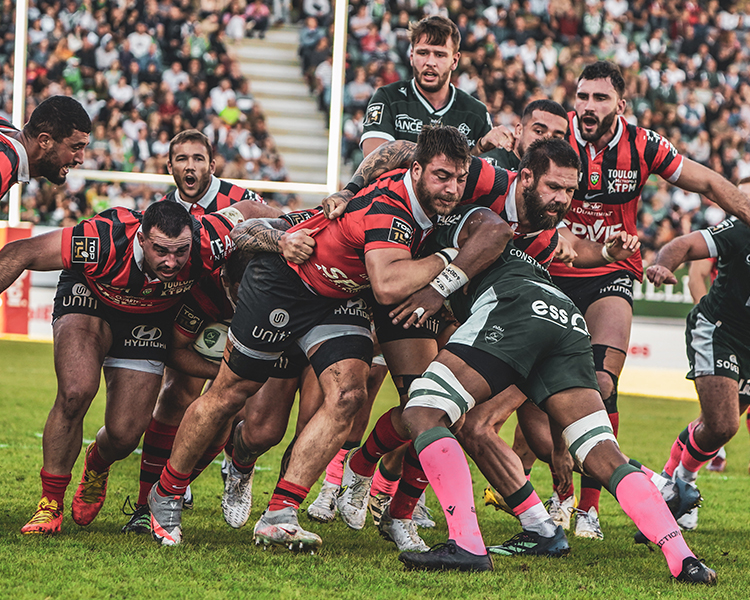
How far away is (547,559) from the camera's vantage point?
452cm

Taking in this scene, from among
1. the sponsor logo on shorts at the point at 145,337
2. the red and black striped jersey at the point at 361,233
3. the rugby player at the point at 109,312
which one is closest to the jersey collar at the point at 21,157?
the rugby player at the point at 109,312

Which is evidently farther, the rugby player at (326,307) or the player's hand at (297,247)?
the player's hand at (297,247)

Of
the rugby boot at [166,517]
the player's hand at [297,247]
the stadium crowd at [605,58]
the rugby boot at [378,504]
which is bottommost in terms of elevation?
the rugby boot at [378,504]

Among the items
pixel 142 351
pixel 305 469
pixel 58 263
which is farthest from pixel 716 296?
pixel 58 263

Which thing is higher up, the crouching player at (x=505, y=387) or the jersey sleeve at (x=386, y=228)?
the jersey sleeve at (x=386, y=228)

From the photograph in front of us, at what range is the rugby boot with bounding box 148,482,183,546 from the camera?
4.63 metres

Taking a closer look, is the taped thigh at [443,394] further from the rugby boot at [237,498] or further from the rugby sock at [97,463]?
the rugby sock at [97,463]

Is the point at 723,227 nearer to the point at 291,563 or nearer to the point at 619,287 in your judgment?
the point at 619,287

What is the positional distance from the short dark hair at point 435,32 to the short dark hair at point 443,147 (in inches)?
68.8

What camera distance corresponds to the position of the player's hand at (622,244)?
514cm

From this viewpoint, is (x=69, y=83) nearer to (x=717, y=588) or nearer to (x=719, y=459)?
(x=719, y=459)

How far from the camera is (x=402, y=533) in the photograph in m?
4.83

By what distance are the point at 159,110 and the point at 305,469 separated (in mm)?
13819

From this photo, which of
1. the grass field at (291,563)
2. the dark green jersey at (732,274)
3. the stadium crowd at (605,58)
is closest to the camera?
the grass field at (291,563)
